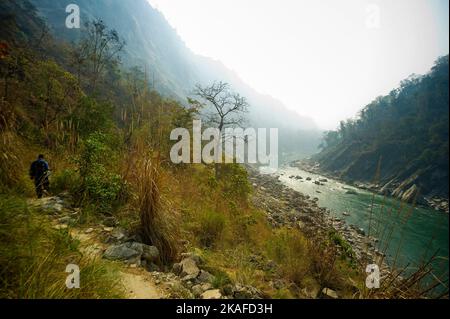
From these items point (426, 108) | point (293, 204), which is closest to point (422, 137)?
point (426, 108)

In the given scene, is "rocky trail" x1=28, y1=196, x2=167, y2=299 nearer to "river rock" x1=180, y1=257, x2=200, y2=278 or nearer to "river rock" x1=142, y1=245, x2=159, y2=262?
"river rock" x1=142, y1=245, x2=159, y2=262

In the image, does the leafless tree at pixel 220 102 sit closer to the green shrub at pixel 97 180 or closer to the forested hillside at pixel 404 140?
the green shrub at pixel 97 180

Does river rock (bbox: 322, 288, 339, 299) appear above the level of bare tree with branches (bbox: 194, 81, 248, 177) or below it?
below

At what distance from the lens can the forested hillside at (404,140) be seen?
3212cm

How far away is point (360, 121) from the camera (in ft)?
226

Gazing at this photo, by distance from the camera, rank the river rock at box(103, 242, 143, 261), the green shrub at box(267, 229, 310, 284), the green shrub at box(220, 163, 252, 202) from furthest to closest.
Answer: the green shrub at box(220, 163, 252, 202)
the green shrub at box(267, 229, 310, 284)
the river rock at box(103, 242, 143, 261)

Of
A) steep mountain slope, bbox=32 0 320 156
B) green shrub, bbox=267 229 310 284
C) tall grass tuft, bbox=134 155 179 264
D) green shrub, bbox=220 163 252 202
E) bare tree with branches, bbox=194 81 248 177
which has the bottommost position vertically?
green shrub, bbox=267 229 310 284

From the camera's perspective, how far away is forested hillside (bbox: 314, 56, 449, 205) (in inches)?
1265

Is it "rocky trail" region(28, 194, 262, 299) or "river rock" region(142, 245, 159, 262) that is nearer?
"rocky trail" region(28, 194, 262, 299)

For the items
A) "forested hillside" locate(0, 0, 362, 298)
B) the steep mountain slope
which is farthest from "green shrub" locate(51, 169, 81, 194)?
the steep mountain slope

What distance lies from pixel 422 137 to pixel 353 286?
5070cm

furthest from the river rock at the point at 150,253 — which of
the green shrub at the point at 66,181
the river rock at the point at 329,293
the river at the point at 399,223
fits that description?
the river at the point at 399,223

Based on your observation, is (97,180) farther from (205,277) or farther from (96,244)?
(205,277)

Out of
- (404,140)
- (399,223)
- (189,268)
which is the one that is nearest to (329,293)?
(189,268)
